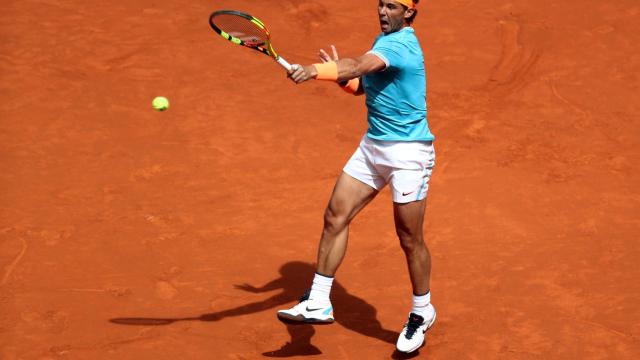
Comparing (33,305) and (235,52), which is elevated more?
(235,52)

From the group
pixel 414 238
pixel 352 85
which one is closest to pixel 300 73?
pixel 352 85

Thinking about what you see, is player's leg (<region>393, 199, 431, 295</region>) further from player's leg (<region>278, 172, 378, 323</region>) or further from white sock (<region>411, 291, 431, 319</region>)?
player's leg (<region>278, 172, 378, 323</region>)

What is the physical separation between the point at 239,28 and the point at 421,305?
2.28 meters

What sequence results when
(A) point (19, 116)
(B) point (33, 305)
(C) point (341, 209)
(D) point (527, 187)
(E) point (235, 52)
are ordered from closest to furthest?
(C) point (341, 209)
(B) point (33, 305)
(D) point (527, 187)
(A) point (19, 116)
(E) point (235, 52)

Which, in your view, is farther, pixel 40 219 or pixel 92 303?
pixel 40 219

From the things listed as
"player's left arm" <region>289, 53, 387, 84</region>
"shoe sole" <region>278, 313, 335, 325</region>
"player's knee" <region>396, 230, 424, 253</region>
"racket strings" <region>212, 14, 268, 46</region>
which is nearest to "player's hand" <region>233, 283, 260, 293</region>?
"shoe sole" <region>278, 313, 335, 325</region>

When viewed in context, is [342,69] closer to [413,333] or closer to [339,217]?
[339,217]

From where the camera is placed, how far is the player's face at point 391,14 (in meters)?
6.55

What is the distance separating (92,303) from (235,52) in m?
5.46

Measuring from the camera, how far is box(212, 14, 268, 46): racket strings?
7102 mm

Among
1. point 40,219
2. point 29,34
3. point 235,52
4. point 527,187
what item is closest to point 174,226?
point 40,219

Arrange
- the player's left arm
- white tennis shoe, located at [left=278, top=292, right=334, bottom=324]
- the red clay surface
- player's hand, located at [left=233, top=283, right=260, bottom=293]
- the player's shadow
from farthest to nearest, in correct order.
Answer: player's hand, located at [left=233, top=283, right=260, bottom=293] → the red clay surface → the player's shadow → white tennis shoe, located at [left=278, top=292, right=334, bottom=324] → the player's left arm

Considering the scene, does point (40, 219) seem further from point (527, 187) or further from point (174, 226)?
point (527, 187)

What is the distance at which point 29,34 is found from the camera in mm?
12727
